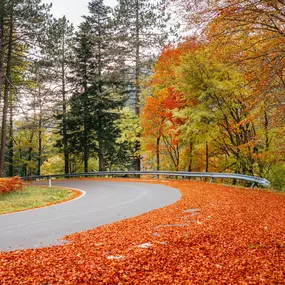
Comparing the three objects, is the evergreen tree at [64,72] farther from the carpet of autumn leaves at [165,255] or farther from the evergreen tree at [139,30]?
the carpet of autumn leaves at [165,255]

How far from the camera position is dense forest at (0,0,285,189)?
60.1 ft

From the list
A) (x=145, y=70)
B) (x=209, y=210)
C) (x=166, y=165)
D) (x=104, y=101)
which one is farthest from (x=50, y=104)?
(x=209, y=210)

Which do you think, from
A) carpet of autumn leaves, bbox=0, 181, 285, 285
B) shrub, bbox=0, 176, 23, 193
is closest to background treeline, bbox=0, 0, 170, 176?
shrub, bbox=0, 176, 23, 193

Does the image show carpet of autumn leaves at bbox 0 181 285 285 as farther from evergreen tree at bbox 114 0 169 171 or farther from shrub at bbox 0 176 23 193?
evergreen tree at bbox 114 0 169 171

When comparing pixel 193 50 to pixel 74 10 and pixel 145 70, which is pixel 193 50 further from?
pixel 74 10

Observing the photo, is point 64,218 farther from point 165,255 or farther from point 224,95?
point 224,95

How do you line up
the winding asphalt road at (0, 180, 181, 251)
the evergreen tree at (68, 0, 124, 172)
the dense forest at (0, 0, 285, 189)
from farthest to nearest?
the evergreen tree at (68, 0, 124, 172)
the dense forest at (0, 0, 285, 189)
the winding asphalt road at (0, 180, 181, 251)

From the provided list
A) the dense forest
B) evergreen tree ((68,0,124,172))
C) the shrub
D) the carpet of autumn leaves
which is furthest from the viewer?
evergreen tree ((68,0,124,172))

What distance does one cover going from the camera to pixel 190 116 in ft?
62.5

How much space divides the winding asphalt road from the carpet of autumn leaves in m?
0.76

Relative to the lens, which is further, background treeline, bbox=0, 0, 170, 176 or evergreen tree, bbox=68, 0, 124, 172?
evergreen tree, bbox=68, 0, 124, 172

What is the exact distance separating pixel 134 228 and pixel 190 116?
12599 mm

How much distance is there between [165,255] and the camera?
533 centimetres

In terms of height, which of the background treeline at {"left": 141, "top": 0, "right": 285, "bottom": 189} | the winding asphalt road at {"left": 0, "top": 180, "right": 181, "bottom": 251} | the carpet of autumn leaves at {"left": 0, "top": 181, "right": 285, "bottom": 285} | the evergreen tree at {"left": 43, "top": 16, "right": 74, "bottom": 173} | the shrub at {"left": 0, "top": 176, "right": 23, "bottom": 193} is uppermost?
the evergreen tree at {"left": 43, "top": 16, "right": 74, "bottom": 173}
